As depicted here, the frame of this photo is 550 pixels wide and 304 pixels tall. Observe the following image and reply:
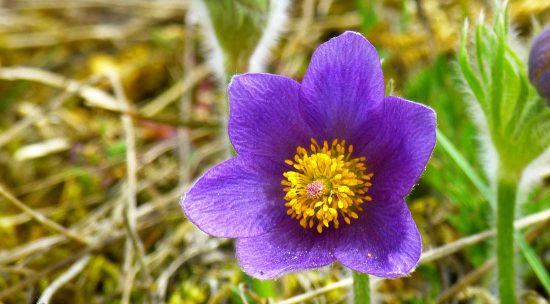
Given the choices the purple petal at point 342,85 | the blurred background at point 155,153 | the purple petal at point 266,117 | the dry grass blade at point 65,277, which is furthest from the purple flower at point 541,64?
the dry grass blade at point 65,277

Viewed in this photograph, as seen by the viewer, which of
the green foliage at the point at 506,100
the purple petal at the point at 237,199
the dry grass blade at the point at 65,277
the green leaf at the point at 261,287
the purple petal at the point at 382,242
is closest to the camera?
the purple petal at the point at 382,242

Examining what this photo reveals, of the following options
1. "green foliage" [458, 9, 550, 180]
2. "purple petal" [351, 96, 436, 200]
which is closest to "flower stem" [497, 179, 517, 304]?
"green foliage" [458, 9, 550, 180]

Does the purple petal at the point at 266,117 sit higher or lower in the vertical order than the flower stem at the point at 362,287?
higher

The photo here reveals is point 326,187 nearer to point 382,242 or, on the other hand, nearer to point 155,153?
point 382,242

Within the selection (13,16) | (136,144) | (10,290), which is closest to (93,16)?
(13,16)

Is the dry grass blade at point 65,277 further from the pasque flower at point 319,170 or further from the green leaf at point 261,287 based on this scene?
the pasque flower at point 319,170

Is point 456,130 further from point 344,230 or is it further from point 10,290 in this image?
point 10,290
